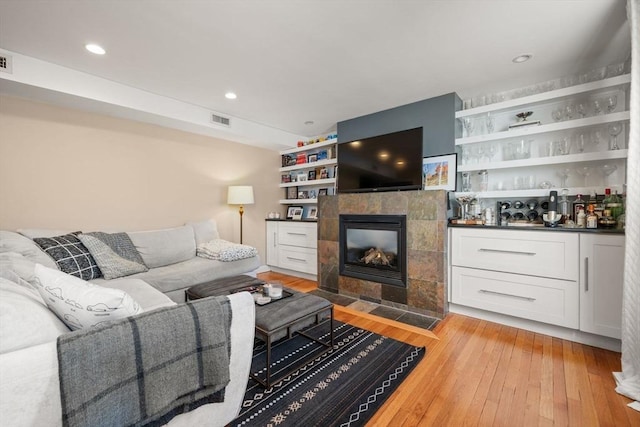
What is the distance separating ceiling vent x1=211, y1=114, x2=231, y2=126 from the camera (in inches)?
140

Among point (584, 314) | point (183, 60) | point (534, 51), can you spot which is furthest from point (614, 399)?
point (183, 60)

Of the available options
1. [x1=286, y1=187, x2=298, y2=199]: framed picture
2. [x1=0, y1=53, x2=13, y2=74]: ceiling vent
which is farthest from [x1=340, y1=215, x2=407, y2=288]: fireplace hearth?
[x1=0, y1=53, x2=13, y2=74]: ceiling vent

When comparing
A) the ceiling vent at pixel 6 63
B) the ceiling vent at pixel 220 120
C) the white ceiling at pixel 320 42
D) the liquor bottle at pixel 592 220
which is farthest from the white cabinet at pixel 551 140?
the ceiling vent at pixel 6 63

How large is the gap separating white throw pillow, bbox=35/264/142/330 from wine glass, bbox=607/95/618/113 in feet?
12.5

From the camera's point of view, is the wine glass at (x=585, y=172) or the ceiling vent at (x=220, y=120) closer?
the wine glass at (x=585, y=172)

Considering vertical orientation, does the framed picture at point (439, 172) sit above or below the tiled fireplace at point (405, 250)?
above

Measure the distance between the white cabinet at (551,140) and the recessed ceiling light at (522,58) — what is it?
0.43m

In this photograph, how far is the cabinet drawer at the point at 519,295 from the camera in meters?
2.21

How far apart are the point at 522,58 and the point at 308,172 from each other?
315 cm

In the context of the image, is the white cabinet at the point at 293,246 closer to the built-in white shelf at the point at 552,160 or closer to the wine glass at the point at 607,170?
the built-in white shelf at the point at 552,160

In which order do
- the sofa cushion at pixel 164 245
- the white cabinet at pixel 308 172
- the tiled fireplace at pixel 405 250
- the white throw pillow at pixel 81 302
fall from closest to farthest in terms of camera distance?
the white throw pillow at pixel 81 302, the tiled fireplace at pixel 405 250, the sofa cushion at pixel 164 245, the white cabinet at pixel 308 172

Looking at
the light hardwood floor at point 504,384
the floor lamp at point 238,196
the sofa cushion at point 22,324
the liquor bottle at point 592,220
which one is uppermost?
the floor lamp at point 238,196

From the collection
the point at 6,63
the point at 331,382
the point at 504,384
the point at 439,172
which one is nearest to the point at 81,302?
the point at 331,382

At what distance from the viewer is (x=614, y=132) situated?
235 cm
